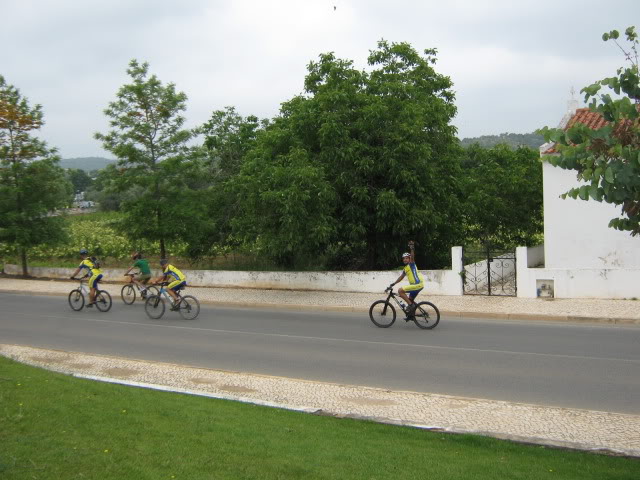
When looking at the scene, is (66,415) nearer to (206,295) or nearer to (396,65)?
(206,295)

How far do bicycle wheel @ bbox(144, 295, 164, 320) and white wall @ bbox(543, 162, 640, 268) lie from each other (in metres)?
12.3

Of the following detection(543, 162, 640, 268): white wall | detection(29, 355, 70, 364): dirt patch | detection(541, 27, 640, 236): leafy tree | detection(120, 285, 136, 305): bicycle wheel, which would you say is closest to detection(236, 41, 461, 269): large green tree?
detection(543, 162, 640, 268): white wall

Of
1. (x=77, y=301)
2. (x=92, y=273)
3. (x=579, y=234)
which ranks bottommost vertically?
(x=77, y=301)

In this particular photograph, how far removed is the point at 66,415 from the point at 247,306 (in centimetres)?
1363

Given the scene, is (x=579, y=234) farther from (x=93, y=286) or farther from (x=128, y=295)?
(x=93, y=286)

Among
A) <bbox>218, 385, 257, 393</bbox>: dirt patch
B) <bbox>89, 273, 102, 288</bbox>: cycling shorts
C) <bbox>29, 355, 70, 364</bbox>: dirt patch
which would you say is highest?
<bbox>89, 273, 102, 288</bbox>: cycling shorts

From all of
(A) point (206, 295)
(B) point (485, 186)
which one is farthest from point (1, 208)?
(B) point (485, 186)

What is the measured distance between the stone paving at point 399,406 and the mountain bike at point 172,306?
18.9 ft

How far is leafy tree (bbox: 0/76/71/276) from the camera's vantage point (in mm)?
28062

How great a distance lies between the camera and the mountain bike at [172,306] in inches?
697

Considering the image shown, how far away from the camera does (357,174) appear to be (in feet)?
71.3

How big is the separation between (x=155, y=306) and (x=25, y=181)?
540 inches

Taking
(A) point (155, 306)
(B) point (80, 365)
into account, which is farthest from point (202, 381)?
(A) point (155, 306)

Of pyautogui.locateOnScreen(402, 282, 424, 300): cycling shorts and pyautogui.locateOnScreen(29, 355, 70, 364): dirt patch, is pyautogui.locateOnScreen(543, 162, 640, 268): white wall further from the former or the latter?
pyautogui.locateOnScreen(29, 355, 70, 364): dirt patch
